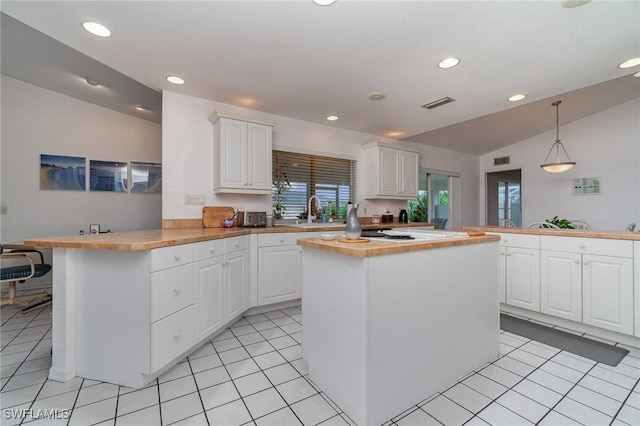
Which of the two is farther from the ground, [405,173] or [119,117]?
[119,117]

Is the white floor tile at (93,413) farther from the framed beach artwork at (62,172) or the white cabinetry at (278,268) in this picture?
the framed beach artwork at (62,172)

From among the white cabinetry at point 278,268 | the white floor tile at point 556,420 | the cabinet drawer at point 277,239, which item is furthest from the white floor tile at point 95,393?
the white floor tile at point 556,420

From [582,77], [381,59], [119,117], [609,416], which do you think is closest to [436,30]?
[381,59]

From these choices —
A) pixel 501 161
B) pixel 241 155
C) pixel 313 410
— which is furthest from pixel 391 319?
pixel 501 161

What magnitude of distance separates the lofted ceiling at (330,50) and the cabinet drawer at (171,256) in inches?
60.2

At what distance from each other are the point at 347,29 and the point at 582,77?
246cm

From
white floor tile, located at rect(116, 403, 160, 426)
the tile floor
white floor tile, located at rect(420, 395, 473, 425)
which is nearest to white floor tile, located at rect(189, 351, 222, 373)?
the tile floor

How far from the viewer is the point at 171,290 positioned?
1827 millimetres

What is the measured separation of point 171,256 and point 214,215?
1348mm

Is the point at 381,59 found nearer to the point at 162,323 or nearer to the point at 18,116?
the point at 162,323

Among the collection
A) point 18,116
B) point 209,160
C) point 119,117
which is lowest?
point 209,160

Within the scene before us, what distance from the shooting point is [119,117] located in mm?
4289

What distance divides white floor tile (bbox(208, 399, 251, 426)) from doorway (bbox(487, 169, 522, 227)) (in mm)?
6586

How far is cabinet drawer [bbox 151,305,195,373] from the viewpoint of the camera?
1694 millimetres
